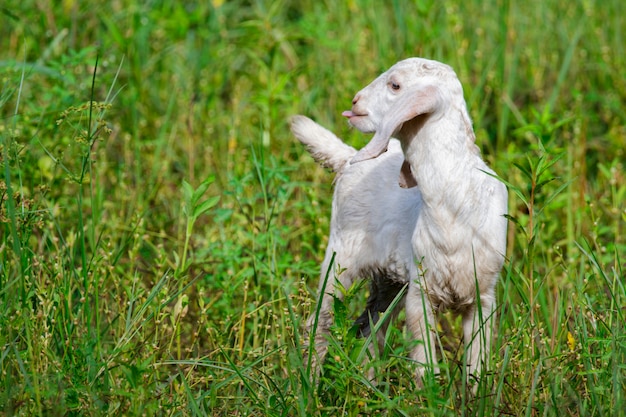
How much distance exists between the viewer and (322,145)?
4312 mm

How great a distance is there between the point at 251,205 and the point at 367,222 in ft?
3.17

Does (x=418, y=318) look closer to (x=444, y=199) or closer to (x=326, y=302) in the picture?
(x=444, y=199)

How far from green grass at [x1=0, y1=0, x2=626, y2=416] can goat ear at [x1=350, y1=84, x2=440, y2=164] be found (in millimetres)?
469

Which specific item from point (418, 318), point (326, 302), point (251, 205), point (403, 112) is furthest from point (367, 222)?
point (251, 205)

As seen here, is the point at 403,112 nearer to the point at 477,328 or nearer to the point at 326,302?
the point at 477,328

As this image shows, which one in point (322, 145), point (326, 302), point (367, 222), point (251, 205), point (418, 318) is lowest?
point (326, 302)

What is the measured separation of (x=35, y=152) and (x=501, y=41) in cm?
312

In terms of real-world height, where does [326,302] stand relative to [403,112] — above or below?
below

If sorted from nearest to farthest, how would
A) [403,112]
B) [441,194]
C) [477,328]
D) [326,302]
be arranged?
[403,112] < [441,194] < [477,328] < [326,302]

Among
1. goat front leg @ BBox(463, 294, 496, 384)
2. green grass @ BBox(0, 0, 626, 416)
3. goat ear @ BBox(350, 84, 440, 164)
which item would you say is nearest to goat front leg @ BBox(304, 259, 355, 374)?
green grass @ BBox(0, 0, 626, 416)

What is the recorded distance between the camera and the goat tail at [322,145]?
430cm

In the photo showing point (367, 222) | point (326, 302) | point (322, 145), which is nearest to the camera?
point (367, 222)

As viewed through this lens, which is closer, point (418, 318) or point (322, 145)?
point (418, 318)

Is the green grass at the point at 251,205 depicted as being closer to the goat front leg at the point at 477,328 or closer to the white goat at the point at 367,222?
the goat front leg at the point at 477,328
